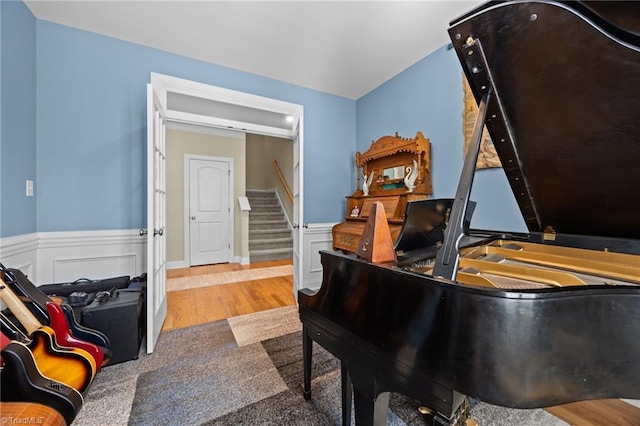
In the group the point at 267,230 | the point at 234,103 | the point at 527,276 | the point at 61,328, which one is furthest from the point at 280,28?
the point at 267,230

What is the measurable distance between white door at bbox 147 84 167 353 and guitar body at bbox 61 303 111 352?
251 mm

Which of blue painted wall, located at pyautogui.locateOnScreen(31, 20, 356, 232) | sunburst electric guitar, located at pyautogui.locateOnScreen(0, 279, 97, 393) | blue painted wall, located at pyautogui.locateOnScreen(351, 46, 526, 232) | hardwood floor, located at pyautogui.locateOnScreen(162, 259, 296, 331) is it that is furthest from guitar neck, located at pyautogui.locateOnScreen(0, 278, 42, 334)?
blue painted wall, located at pyautogui.locateOnScreen(351, 46, 526, 232)

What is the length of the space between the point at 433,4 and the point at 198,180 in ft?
14.4

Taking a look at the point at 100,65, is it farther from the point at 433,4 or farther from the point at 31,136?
the point at 433,4

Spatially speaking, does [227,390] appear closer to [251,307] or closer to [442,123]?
[251,307]

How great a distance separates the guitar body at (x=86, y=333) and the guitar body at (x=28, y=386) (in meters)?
0.65

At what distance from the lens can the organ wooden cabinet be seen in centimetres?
259

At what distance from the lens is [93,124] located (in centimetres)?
230

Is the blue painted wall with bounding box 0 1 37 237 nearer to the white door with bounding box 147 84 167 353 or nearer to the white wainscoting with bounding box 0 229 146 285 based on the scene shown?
the white wainscoting with bounding box 0 229 146 285

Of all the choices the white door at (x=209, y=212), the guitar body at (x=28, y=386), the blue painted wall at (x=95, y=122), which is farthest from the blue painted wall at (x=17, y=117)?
the white door at (x=209, y=212)

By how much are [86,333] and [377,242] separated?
199cm

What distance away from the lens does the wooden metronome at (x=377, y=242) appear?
3.35 feet

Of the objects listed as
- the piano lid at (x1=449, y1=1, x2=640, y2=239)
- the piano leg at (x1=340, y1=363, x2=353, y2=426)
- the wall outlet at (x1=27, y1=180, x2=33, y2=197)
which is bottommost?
the piano leg at (x1=340, y1=363, x2=353, y2=426)

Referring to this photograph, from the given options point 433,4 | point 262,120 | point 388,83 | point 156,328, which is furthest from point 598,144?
point 262,120
